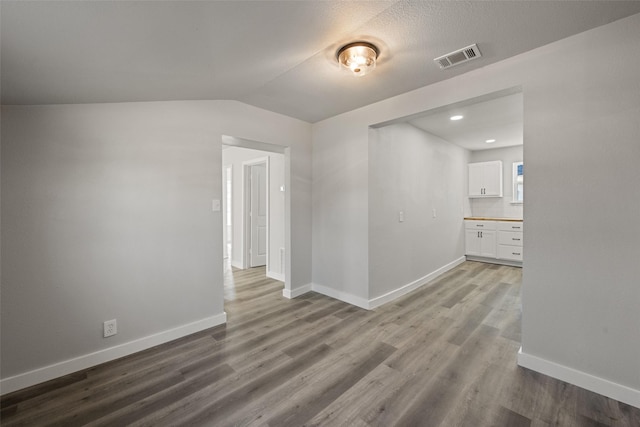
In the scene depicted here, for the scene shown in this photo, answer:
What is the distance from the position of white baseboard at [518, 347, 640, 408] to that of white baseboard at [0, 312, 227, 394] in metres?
2.77

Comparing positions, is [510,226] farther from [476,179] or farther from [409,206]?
[409,206]

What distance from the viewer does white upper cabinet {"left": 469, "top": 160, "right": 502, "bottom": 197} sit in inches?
218

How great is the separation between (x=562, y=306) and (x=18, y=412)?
11.8 feet

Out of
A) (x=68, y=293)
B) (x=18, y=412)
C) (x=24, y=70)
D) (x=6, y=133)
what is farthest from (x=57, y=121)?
(x=18, y=412)

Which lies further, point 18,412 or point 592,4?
point 18,412

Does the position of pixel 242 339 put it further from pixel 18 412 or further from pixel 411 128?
pixel 411 128

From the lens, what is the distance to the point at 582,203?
5.92 ft

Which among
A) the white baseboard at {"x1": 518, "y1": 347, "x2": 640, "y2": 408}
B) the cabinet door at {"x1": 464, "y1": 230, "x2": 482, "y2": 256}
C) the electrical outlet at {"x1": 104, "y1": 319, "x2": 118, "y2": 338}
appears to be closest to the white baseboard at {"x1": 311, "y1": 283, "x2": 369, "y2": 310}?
the white baseboard at {"x1": 518, "y1": 347, "x2": 640, "y2": 408}

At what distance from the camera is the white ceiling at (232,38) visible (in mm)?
1167

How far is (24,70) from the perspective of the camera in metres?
1.40

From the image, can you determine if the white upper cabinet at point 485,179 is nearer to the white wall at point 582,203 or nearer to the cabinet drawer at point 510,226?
the cabinet drawer at point 510,226

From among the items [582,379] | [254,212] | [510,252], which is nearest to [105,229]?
[254,212]

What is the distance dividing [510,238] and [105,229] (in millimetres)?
6087

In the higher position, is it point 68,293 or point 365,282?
point 68,293
